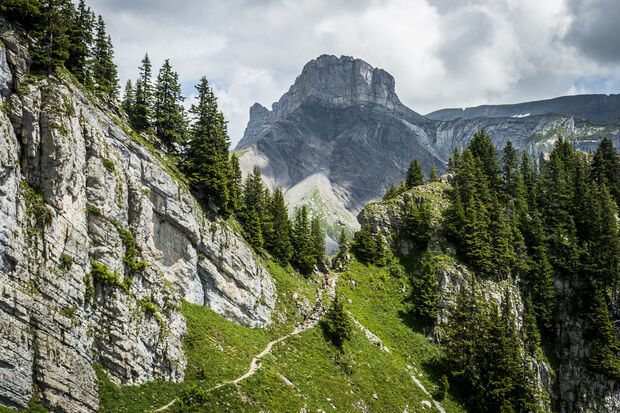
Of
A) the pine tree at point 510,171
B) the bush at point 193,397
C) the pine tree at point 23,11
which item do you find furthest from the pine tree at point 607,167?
the pine tree at point 23,11

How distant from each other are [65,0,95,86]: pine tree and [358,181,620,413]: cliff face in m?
53.0

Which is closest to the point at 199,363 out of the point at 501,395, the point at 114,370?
the point at 114,370

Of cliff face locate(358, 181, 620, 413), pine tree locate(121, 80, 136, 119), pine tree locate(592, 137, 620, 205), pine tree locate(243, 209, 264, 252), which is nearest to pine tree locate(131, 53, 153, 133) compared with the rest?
pine tree locate(121, 80, 136, 119)

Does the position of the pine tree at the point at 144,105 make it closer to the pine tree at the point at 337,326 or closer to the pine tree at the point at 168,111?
the pine tree at the point at 168,111

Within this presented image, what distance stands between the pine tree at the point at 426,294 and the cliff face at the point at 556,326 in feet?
3.80

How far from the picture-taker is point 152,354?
38.6 m

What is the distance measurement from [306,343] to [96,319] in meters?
25.3

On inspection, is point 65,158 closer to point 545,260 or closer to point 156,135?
point 156,135

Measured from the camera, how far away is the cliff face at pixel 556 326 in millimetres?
66938

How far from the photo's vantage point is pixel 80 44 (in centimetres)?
5131

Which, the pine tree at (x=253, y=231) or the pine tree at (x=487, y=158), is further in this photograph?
the pine tree at (x=487, y=158)

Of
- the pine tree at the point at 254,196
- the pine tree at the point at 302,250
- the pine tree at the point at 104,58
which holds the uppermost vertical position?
the pine tree at the point at 104,58

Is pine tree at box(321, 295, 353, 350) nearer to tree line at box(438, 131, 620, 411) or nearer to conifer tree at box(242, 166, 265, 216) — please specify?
tree line at box(438, 131, 620, 411)

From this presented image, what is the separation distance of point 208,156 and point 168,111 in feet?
39.6
